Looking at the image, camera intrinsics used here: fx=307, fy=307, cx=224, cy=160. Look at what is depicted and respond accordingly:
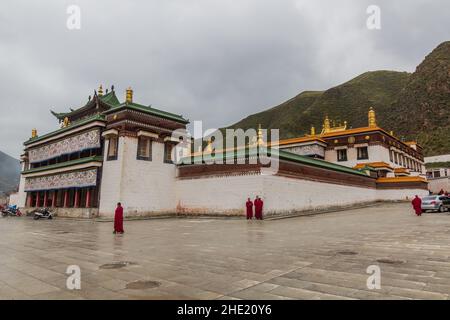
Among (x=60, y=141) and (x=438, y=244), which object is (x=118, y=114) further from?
(x=438, y=244)

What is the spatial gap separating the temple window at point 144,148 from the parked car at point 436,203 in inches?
815

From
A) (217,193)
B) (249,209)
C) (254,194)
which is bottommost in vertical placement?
(249,209)

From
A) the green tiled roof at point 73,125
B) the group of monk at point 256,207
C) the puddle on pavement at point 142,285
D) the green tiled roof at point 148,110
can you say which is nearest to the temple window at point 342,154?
the green tiled roof at point 148,110

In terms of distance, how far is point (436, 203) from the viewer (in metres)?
21.7

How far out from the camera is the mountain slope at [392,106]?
75.9 metres

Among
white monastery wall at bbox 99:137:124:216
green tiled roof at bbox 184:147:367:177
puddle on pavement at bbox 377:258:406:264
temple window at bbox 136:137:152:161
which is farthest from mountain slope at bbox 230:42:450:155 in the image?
puddle on pavement at bbox 377:258:406:264

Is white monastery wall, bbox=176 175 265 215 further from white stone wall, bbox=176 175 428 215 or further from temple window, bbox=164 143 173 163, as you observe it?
temple window, bbox=164 143 173 163

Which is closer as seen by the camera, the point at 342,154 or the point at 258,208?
the point at 258,208

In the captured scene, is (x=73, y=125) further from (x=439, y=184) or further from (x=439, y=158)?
(x=439, y=158)

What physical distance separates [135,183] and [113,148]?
10.8ft

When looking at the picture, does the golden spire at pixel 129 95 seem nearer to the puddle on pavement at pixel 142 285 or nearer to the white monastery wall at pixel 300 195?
the white monastery wall at pixel 300 195

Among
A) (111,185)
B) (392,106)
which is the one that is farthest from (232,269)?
(392,106)

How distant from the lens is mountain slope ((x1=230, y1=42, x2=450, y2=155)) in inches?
2990

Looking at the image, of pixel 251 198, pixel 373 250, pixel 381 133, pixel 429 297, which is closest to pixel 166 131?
pixel 251 198
